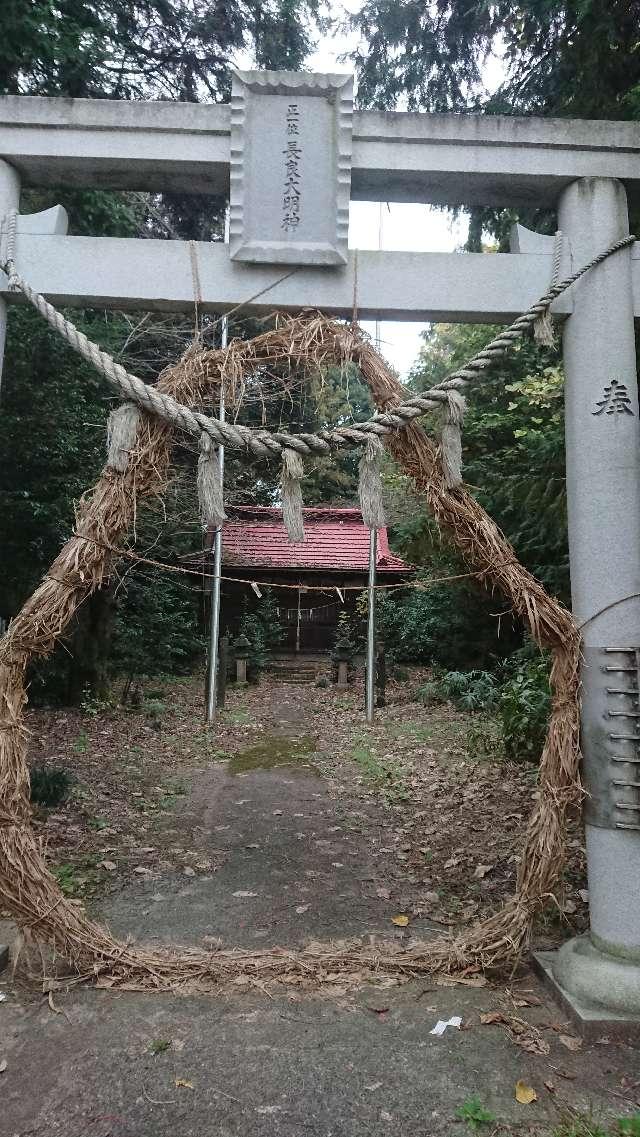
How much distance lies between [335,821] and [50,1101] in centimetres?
432

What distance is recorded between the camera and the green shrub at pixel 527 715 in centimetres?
757

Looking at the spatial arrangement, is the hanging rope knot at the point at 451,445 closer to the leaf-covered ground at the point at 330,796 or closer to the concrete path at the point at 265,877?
the leaf-covered ground at the point at 330,796

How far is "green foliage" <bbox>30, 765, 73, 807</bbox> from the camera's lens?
6531 millimetres

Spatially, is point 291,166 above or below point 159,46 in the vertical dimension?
below

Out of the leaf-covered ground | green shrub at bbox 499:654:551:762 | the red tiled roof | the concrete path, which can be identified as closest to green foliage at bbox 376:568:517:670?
the red tiled roof

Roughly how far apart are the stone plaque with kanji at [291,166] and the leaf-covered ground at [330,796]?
12.2 feet

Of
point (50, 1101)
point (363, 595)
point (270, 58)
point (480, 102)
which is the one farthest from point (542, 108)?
point (363, 595)

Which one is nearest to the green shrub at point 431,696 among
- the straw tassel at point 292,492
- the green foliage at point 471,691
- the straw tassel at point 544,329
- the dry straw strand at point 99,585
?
the green foliage at point 471,691

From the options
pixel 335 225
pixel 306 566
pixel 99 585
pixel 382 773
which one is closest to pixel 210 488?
pixel 99 585

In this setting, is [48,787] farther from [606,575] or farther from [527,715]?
[606,575]

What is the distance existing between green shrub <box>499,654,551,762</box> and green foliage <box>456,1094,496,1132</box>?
5136 mm

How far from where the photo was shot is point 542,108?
264 inches

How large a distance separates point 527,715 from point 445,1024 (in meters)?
4.73

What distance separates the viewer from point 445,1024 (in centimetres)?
321
